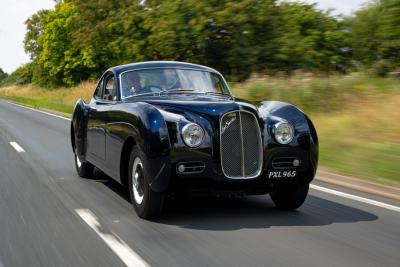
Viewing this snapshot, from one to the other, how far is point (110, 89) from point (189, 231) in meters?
2.78

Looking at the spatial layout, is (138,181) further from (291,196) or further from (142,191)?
(291,196)

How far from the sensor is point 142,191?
5859mm

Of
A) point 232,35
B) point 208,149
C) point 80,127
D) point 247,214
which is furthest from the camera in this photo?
point 232,35

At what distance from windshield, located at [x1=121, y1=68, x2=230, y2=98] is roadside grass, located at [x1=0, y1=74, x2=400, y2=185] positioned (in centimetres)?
265

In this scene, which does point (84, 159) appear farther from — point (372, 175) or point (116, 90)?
point (372, 175)

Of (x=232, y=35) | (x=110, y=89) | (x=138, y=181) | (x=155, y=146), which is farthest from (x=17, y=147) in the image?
(x=232, y=35)

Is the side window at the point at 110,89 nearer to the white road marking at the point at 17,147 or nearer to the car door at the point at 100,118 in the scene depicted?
the car door at the point at 100,118

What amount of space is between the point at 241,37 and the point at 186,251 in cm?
2030

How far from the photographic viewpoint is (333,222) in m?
5.74

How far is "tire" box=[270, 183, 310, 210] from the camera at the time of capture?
6168 millimetres

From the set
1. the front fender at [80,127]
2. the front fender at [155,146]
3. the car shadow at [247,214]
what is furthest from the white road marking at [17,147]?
the front fender at [155,146]

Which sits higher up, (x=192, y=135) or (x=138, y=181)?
(x=192, y=135)

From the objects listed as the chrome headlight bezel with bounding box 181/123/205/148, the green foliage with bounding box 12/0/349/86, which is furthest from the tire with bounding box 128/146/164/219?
the green foliage with bounding box 12/0/349/86

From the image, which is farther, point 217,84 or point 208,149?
point 217,84
